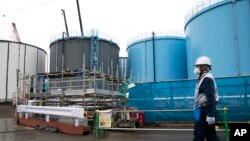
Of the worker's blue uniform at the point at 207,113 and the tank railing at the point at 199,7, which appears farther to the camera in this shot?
the tank railing at the point at 199,7

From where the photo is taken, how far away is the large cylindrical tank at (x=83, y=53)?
27.9 m

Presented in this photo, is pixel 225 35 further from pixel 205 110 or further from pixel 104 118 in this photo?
pixel 205 110

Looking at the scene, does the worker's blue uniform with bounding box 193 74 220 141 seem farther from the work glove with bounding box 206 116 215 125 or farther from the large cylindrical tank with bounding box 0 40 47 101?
the large cylindrical tank with bounding box 0 40 47 101

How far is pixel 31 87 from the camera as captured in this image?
1741 cm

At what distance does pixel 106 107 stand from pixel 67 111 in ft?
11.6

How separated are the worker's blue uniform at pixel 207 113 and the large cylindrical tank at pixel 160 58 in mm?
24639

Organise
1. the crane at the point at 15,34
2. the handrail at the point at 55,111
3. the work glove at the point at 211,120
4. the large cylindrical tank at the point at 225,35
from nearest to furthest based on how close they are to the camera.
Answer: the work glove at the point at 211,120 < the handrail at the point at 55,111 < the large cylindrical tank at the point at 225,35 < the crane at the point at 15,34

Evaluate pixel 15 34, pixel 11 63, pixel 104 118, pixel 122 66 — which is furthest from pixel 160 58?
pixel 15 34

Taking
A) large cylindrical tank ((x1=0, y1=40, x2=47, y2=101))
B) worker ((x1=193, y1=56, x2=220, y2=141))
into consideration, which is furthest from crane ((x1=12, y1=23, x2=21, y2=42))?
worker ((x1=193, y1=56, x2=220, y2=141))

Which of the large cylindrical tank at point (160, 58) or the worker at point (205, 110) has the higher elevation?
the large cylindrical tank at point (160, 58)

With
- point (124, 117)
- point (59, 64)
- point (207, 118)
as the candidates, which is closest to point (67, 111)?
point (124, 117)

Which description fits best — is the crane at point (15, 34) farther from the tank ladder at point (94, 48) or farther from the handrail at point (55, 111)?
the handrail at point (55, 111)

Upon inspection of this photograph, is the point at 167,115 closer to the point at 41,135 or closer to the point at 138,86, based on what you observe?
the point at 138,86

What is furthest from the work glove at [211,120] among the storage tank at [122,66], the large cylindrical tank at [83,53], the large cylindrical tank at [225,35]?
the storage tank at [122,66]
